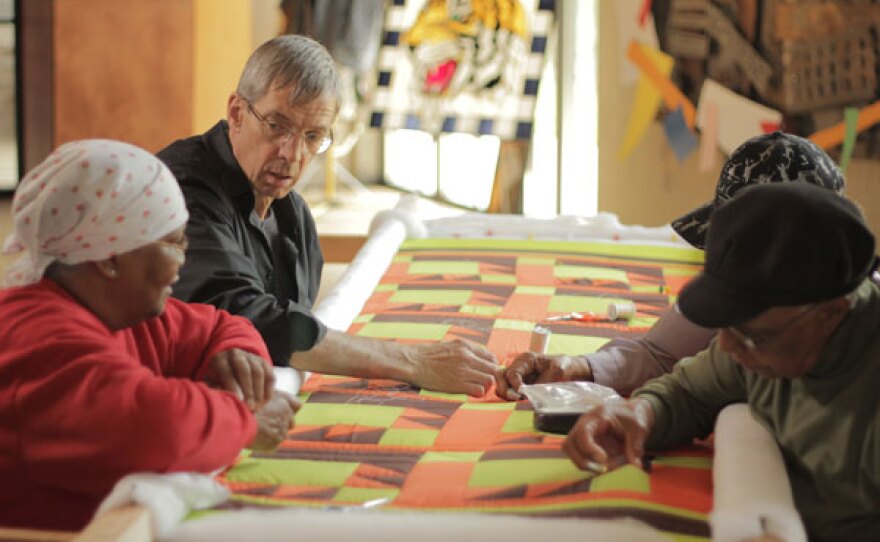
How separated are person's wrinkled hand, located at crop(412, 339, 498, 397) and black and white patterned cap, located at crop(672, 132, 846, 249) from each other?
514 millimetres

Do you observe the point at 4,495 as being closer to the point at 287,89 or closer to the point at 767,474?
the point at 767,474

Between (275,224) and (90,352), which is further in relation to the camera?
(275,224)

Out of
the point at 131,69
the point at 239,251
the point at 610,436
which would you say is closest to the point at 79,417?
the point at 610,436

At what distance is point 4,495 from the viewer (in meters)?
1.50

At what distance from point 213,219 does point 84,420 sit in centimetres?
96

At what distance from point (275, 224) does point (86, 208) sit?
3.87 ft

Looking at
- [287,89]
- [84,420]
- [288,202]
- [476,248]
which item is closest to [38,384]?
[84,420]

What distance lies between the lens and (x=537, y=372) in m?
2.16

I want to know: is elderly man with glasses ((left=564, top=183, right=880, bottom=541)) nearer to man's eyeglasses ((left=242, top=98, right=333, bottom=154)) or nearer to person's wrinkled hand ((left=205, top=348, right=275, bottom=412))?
person's wrinkled hand ((left=205, top=348, right=275, bottom=412))

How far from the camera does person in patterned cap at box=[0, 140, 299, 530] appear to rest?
4.64 feet

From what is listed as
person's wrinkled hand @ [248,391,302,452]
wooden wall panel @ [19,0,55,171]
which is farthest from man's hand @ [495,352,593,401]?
wooden wall panel @ [19,0,55,171]

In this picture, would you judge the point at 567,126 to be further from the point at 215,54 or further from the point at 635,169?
the point at 215,54

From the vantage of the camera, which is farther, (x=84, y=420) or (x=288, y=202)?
(x=288, y=202)

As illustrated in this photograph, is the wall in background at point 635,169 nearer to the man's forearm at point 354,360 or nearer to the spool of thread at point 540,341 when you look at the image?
the spool of thread at point 540,341
